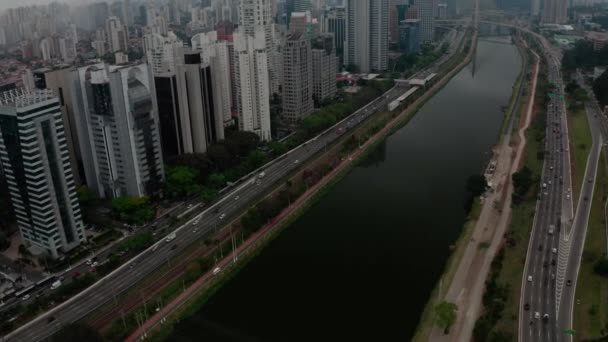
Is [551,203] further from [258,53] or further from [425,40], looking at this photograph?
[425,40]

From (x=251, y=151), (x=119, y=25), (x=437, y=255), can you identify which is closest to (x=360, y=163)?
(x=251, y=151)

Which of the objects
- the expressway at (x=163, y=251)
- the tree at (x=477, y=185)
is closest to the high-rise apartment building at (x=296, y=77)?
the expressway at (x=163, y=251)

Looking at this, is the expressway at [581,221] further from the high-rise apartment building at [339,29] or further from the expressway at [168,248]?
the high-rise apartment building at [339,29]

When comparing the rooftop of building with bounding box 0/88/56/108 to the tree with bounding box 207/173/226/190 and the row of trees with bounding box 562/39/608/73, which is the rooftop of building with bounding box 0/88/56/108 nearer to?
the tree with bounding box 207/173/226/190

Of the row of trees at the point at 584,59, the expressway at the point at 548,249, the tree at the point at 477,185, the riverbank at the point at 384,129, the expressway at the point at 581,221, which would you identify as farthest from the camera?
the row of trees at the point at 584,59

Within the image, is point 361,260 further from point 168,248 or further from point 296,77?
point 296,77

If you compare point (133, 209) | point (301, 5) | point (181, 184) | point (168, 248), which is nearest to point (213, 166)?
point (181, 184)
